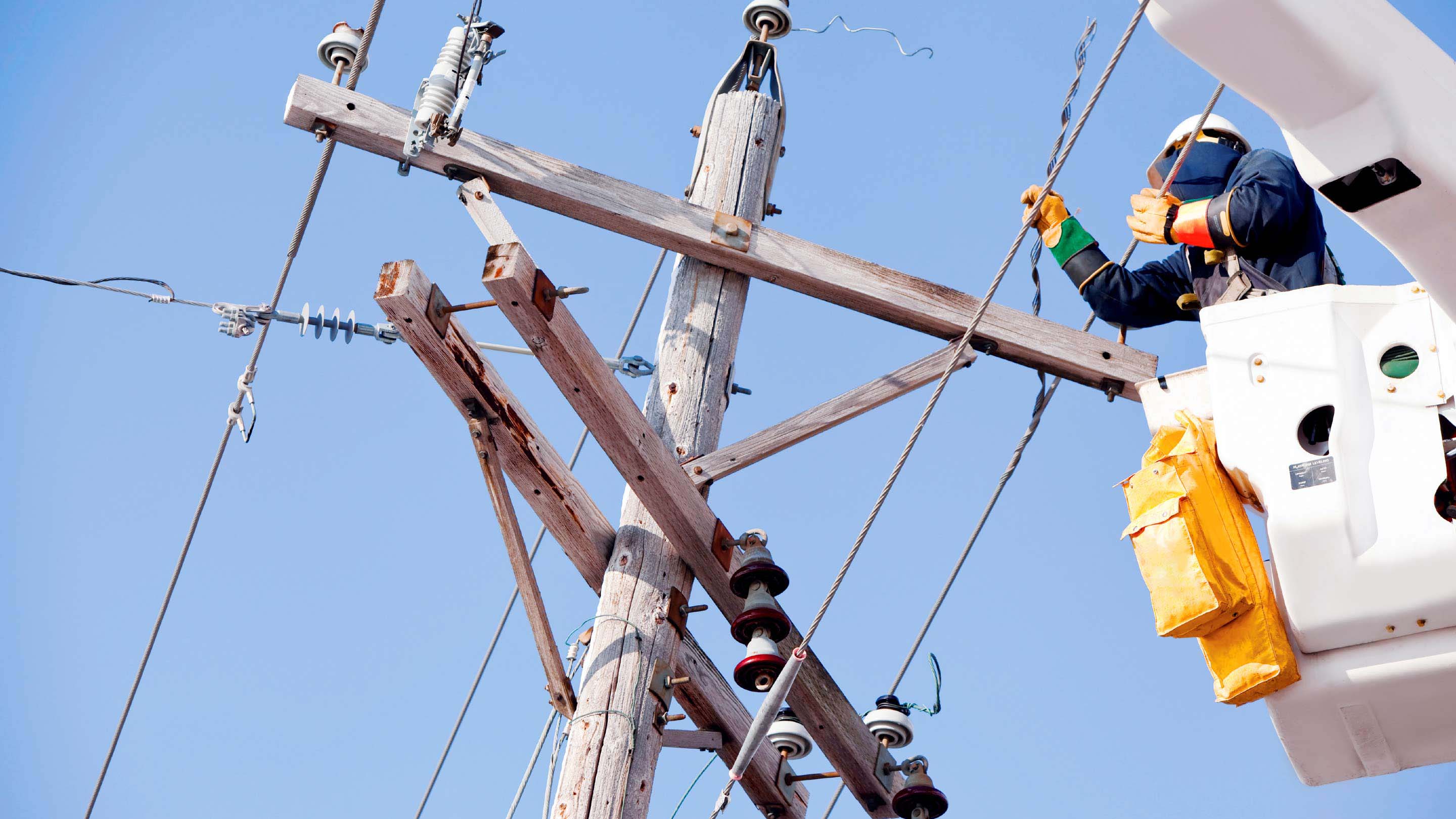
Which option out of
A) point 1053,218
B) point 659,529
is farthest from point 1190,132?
point 659,529

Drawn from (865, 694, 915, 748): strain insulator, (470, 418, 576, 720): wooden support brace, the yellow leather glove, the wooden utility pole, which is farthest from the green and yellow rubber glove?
(470, 418, 576, 720): wooden support brace

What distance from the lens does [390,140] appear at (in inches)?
185

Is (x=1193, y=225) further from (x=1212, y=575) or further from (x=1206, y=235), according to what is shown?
(x=1212, y=575)

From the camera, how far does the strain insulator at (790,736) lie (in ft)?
16.5

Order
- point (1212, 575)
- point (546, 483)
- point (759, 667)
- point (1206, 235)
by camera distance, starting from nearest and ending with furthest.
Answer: point (1212, 575) → point (759, 667) → point (546, 483) → point (1206, 235)

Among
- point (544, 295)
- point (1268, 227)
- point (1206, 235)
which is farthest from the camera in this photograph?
point (1206, 235)

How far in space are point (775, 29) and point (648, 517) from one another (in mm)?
2087

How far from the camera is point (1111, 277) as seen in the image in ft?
18.5

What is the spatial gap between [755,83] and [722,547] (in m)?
1.85

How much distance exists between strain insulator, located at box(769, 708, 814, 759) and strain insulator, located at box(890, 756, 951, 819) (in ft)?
1.11

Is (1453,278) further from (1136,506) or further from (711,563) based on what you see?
(711,563)

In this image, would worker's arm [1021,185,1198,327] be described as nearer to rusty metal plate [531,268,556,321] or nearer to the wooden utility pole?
the wooden utility pole

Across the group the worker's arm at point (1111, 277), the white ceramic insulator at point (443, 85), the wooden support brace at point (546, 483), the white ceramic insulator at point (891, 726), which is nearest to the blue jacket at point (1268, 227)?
the worker's arm at point (1111, 277)

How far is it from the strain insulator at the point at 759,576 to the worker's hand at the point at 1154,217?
66.8 inches
